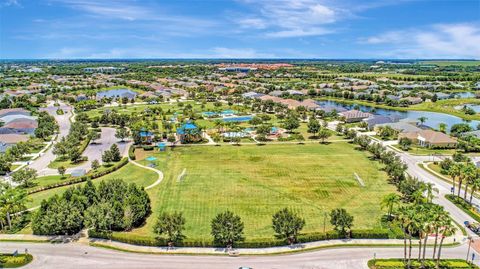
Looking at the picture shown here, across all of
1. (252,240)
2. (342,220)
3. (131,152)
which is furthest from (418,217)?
(131,152)

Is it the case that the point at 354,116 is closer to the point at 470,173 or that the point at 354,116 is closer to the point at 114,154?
the point at 470,173

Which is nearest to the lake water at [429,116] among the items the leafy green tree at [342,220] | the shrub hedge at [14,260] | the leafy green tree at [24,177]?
the leafy green tree at [342,220]

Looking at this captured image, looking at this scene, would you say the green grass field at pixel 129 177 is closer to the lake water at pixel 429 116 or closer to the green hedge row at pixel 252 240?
the green hedge row at pixel 252 240

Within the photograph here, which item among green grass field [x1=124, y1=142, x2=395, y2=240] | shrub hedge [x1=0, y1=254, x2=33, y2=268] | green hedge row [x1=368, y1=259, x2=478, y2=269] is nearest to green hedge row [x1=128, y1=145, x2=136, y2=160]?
green grass field [x1=124, y1=142, x2=395, y2=240]

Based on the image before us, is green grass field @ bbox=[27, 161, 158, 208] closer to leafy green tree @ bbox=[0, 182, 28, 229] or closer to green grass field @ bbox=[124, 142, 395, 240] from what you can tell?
green grass field @ bbox=[124, 142, 395, 240]

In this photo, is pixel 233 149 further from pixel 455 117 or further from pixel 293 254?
pixel 455 117
